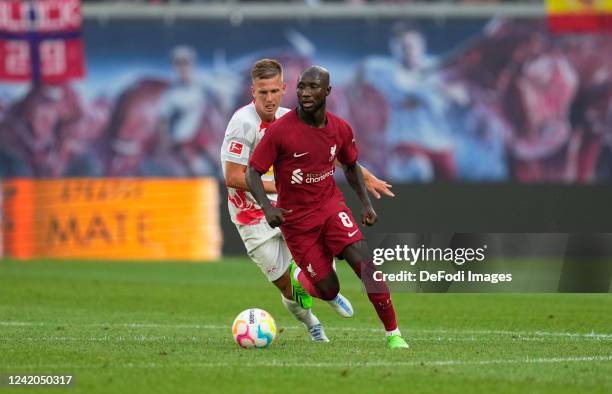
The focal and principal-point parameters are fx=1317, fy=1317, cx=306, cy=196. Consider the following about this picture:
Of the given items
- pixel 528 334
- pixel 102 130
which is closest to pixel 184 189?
pixel 528 334

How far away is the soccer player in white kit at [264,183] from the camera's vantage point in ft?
35.3

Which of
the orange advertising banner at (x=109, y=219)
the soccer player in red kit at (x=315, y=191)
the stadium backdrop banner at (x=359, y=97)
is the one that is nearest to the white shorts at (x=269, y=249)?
the soccer player in red kit at (x=315, y=191)

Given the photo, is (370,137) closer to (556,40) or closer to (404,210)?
(556,40)

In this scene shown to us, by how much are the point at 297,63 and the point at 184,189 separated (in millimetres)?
13885

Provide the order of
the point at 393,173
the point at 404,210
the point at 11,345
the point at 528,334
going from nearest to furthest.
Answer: the point at 11,345 < the point at 528,334 < the point at 404,210 < the point at 393,173

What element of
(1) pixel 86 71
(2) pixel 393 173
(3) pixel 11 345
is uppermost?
(3) pixel 11 345

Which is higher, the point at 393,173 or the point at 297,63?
the point at 297,63

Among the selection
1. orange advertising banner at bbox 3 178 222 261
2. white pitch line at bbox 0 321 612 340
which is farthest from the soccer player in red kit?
orange advertising banner at bbox 3 178 222 261

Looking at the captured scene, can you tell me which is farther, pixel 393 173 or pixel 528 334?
pixel 393 173

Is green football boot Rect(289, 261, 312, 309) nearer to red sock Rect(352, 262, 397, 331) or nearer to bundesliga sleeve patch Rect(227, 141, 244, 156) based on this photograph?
red sock Rect(352, 262, 397, 331)

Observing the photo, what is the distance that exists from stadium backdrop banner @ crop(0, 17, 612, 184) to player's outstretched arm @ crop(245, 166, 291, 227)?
25.5 meters

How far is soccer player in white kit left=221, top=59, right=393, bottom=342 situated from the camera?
10766 mm

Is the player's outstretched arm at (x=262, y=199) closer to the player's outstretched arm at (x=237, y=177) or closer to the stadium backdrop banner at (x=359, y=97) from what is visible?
the player's outstretched arm at (x=237, y=177)

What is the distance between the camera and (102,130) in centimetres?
3634
